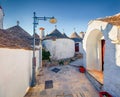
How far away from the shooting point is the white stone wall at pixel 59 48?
68.8 feet

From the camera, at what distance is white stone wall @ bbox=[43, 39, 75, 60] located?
826 inches

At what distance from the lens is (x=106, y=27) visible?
7.20 meters

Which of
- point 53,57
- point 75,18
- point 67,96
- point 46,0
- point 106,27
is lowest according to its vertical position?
point 67,96

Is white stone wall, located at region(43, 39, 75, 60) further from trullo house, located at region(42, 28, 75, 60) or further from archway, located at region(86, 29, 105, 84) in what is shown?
archway, located at region(86, 29, 105, 84)

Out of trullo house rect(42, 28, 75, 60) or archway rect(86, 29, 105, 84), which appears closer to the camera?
archway rect(86, 29, 105, 84)

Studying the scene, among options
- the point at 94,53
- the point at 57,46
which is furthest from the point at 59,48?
the point at 94,53

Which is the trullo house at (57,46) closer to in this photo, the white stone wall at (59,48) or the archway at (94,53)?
the white stone wall at (59,48)

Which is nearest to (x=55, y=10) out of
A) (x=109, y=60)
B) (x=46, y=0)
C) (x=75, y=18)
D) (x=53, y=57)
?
(x=46, y=0)

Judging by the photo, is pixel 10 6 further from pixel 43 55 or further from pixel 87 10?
pixel 43 55

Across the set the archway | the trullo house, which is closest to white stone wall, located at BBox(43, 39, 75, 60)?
the trullo house

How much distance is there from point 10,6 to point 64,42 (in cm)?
1347

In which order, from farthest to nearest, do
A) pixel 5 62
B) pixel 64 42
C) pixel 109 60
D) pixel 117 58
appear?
1. pixel 64 42
2. pixel 109 60
3. pixel 117 58
4. pixel 5 62

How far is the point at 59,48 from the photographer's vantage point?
21562 mm

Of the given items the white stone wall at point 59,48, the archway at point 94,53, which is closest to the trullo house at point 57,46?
the white stone wall at point 59,48
